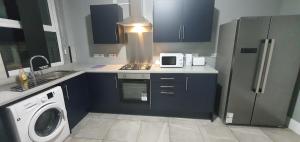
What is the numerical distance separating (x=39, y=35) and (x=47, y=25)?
0.37 meters

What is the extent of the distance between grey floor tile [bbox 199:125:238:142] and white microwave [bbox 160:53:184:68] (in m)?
1.10

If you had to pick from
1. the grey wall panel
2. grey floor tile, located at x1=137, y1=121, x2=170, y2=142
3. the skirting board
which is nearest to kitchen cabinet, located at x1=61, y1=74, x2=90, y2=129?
grey floor tile, located at x1=137, y1=121, x2=170, y2=142

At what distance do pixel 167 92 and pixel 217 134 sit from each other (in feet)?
3.16

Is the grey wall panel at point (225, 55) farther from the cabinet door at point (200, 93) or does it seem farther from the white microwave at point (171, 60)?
the white microwave at point (171, 60)

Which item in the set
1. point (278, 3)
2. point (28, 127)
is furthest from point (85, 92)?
point (278, 3)

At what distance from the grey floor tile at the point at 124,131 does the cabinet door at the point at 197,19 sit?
5.54 feet

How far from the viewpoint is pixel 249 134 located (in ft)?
6.61

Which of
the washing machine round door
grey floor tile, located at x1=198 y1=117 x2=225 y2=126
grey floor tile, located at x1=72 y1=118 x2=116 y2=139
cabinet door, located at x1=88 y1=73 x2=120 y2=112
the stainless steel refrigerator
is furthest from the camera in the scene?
cabinet door, located at x1=88 y1=73 x2=120 y2=112

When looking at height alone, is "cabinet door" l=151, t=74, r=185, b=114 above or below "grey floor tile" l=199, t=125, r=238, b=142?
above

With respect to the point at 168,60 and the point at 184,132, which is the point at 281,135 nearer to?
the point at 184,132

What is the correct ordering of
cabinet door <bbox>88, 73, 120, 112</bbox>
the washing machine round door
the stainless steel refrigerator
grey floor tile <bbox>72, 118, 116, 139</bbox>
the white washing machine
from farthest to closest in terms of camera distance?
cabinet door <bbox>88, 73, 120, 112</bbox>, grey floor tile <bbox>72, 118, 116, 139</bbox>, the stainless steel refrigerator, the washing machine round door, the white washing machine

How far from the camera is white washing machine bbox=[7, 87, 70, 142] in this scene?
1333 mm

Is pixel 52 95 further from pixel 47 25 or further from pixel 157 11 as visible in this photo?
pixel 157 11

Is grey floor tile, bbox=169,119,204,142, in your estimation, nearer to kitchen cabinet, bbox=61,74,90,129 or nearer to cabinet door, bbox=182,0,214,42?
cabinet door, bbox=182,0,214,42
